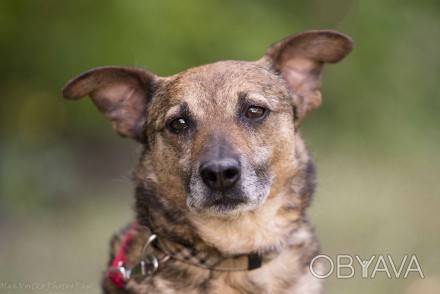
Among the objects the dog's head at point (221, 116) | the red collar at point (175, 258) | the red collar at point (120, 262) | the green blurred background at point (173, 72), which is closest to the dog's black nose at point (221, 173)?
the dog's head at point (221, 116)

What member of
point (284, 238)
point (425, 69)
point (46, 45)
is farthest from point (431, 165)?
point (284, 238)

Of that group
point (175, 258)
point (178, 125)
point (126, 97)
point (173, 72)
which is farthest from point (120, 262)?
point (173, 72)

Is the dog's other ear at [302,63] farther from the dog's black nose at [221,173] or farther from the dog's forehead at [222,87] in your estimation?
the dog's black nose at [221,173]

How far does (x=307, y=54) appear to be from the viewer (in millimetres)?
5355

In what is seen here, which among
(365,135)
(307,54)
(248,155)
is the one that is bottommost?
(365,135)

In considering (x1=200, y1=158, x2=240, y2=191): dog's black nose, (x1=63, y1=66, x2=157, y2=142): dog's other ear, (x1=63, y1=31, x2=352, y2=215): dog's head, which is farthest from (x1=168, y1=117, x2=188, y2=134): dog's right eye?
(x1=200, y1=158, x2=240, y2=191): dog's black nose

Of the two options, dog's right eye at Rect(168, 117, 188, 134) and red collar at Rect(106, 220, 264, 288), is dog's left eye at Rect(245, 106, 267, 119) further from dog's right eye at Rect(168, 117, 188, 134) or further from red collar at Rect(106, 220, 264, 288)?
red collar at Rect(106, 220, 264, 288)

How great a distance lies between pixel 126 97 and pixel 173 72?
566cm

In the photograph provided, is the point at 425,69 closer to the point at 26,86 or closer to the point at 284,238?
the point at 26,86

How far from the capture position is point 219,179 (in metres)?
4.68

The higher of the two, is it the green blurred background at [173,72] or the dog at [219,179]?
the dog at [219,179]

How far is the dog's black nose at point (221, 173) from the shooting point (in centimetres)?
463

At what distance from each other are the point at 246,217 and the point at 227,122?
58 cm

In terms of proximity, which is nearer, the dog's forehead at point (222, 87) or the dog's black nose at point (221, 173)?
the dog's black nose at point (221, 173)
